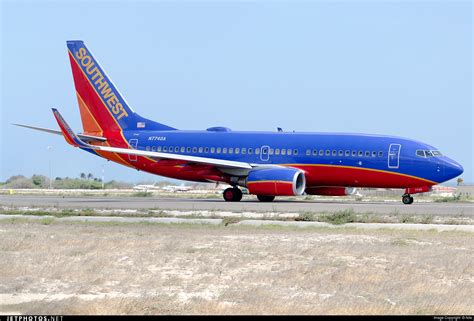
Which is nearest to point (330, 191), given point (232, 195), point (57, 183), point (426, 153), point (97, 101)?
point (232, 195)

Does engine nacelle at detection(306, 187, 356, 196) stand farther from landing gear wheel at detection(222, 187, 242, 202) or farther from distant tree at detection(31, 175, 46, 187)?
distant tree at detection(31, 175, 46, 187)

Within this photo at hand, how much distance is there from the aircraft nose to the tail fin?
1544 centimetres

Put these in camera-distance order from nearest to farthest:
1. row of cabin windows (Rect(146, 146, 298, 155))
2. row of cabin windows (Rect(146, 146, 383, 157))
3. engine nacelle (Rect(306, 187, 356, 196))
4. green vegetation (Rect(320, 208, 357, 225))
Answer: green vegetation (Rect(320, 208, 357, 225))
row of cabin windows (Rect(146, 146, 383, 157))
engine nacelle (Rect(306, 187, 356, 196))
row of cabin windows (Rect(146, 146, 298, 155))

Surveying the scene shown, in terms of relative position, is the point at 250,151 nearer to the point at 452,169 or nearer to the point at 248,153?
the point at 248,153

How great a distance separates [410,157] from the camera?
1631 inches

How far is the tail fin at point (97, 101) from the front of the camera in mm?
49125

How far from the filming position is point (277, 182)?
41.9m

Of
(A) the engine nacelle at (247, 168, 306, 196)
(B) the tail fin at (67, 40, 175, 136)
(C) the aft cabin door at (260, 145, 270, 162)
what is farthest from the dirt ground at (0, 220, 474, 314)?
(B) the tail fin at (67, 40, 175, 136)

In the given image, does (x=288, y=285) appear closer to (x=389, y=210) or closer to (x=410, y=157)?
(x=389, y=210)

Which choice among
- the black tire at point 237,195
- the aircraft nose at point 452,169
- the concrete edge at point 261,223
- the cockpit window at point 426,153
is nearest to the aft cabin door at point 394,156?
the cockpit window at point 426,153

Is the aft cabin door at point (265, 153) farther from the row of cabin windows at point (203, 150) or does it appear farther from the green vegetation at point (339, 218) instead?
the green vegetation at point (339, 218)

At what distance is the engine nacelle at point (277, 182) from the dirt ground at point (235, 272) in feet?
49.5

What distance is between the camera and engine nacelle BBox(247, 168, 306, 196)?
4169 centimetres

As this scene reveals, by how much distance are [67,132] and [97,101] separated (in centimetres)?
615
